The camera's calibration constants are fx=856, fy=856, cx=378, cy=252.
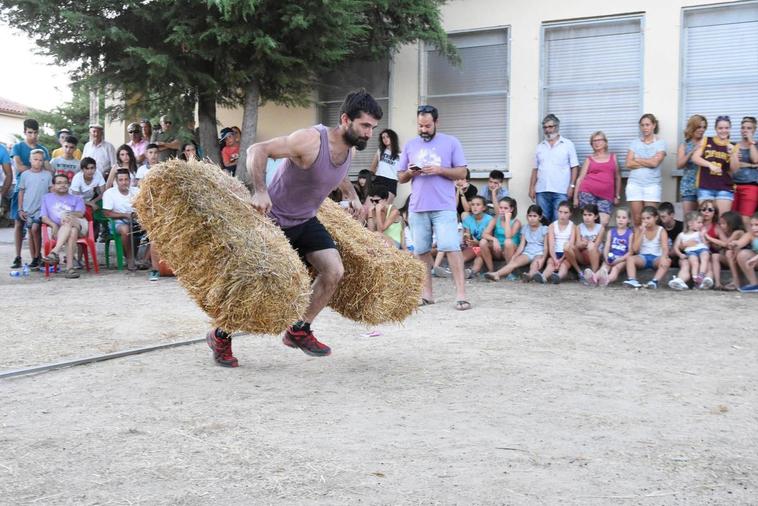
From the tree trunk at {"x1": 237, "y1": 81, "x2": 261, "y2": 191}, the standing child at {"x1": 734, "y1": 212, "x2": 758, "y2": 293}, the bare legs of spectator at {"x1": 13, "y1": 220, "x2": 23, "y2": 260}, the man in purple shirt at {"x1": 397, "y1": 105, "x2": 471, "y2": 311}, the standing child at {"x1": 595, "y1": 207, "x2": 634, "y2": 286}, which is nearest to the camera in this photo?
the man in purple shirt at {"x1": 397, "y1": 105, "x2": 471, "y2": 311}

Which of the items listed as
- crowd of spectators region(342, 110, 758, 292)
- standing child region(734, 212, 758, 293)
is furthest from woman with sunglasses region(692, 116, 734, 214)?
standing child region(734, 212, 758, 293)

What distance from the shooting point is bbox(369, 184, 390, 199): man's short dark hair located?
1227 cm

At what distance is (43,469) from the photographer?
3619mm

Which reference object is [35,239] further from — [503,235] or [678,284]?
[678,284]

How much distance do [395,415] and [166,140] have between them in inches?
366

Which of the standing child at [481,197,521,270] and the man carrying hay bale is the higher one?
the man carrying hay bale

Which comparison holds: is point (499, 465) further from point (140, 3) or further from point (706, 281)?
point (140, 3)

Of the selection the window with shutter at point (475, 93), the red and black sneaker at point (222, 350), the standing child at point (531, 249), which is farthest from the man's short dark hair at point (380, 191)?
the red and black sneaker at point (222, 350)

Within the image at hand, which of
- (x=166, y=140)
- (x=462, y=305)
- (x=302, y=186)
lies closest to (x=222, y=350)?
(x=302, y=186)

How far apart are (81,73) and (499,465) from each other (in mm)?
10062

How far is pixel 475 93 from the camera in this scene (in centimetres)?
1316

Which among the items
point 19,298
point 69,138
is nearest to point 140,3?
point 69,138

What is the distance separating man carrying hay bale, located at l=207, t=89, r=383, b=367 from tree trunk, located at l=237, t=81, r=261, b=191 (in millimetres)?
6424

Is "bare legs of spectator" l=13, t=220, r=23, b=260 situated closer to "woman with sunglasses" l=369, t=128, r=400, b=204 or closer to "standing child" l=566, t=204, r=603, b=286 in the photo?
"woman with sunglasses" l=369, t=128, r=400, b=204
